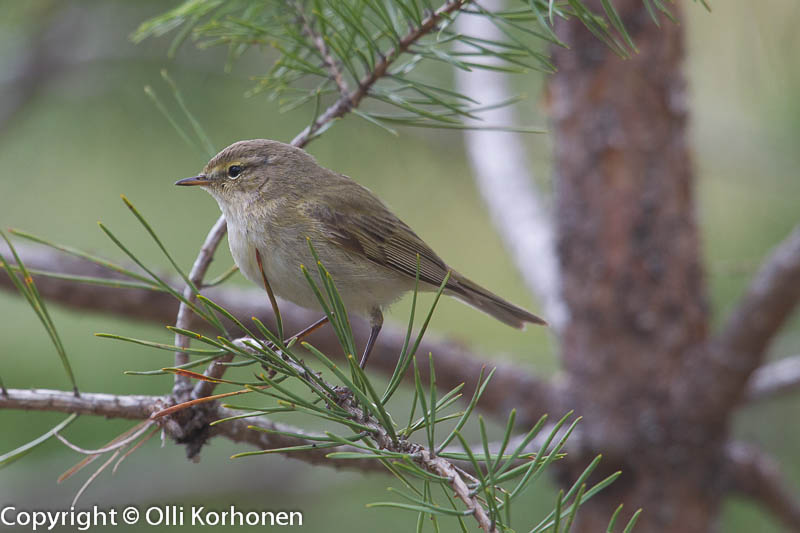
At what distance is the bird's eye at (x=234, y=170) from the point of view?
2.30 metres

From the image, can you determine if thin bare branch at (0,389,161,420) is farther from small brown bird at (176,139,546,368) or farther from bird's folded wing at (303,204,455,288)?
bird's folded wing at (303,204,455,288)

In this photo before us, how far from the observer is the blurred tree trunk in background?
8.26 feet

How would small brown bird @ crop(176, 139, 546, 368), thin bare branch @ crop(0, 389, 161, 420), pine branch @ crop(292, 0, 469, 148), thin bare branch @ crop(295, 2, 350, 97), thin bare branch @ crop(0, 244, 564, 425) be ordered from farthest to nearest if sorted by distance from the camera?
thin bare branch @ crop(0, 244, 564, 425), small brown bird @ crop(176, 139, 546, 368), thin bare branch @ crop(295, 2, 350, 97), pine branch @ crop(292, 0, 469, 148), thin bare branch @ crop(0, 389, 161, 420)

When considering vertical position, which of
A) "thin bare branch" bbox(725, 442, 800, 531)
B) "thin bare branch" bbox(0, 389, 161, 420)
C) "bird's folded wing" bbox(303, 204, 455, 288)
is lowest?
"thin bare branch" bbox(725, 442, 800, 531)

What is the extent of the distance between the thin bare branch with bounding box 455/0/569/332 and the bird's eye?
1.02 m

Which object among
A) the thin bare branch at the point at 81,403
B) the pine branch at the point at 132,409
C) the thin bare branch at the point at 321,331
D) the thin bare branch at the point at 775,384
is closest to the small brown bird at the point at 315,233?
the thin bare branch at the point at 321,331

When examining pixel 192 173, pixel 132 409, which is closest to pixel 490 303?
pixel 132 409

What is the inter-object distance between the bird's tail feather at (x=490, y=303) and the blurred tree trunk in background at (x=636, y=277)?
0.90ft

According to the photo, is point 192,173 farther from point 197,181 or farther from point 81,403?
point 81,403

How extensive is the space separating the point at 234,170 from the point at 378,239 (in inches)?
19.2

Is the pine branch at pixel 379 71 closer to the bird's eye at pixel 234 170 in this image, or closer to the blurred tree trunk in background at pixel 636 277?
the bird's eye at pixel 234 170

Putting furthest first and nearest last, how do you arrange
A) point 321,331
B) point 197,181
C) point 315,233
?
point 321,331
point 197,181
point 315,233

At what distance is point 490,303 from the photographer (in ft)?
8.14

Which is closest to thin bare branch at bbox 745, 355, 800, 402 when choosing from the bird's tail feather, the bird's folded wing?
the bird's tail feather
